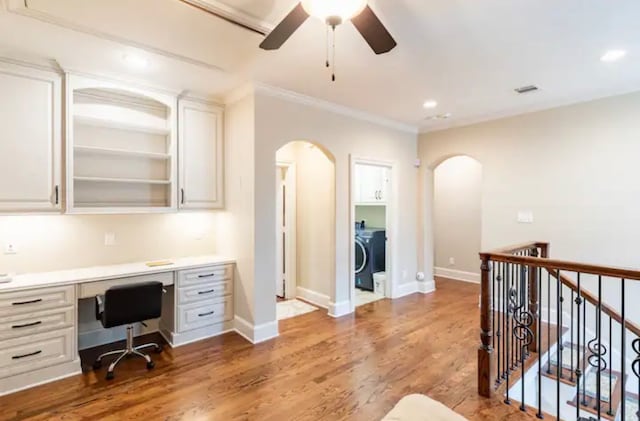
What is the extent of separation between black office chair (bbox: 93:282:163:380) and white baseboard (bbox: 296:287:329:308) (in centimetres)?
226

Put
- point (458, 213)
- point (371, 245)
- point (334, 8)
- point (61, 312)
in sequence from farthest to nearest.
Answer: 1. point (458, 213)
2. point (371, 245)
3. point (61, 312)
4. point (334, 8)

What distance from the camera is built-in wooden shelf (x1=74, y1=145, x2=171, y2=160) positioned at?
3.13 metres

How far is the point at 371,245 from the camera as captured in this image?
541 centimetres

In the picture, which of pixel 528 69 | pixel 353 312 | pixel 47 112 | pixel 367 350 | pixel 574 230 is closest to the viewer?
pixel 47 112

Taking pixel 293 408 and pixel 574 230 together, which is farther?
pixel 574 230

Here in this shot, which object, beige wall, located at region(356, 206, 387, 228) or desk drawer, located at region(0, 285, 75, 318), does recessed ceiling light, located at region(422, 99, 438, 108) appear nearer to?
beige wall, located at region(356, 206, 387, 228)

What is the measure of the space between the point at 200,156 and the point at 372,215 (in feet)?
11.6

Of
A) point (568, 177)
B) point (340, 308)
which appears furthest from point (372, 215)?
point (568, 177)

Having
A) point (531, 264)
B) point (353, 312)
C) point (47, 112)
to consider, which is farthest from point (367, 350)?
point (47, 112)

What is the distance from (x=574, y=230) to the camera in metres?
3.95

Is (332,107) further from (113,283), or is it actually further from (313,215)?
(113,283)

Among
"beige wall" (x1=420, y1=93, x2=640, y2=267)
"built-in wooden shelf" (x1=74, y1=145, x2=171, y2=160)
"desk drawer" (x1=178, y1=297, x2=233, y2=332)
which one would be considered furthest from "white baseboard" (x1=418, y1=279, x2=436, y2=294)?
"built-in wooden shelf" (x1=74, y1=145, x2=171, y2=160)

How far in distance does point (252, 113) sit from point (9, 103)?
1973 millimetres

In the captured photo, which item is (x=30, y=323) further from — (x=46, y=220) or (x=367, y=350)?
(x=367, y=350)
